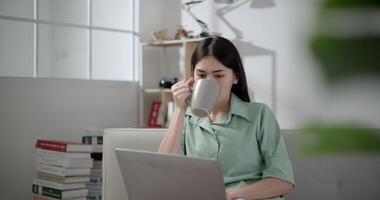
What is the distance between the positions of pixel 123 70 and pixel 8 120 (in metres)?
1.13

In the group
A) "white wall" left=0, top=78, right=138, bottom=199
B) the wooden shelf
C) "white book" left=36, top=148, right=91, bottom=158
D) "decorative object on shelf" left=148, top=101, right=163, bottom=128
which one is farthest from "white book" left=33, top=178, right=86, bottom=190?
the wooden shelf

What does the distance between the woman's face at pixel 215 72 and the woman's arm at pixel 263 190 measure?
0.34 m


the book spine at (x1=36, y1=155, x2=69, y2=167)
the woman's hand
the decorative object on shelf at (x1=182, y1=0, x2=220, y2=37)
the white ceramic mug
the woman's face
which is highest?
the decorative object on shelf at (x1=182, y1=0, x2=220, y2=37)

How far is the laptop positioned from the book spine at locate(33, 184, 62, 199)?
1.40 meters

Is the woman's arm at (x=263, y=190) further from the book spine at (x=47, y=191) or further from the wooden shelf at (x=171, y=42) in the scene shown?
the wooden shelf at (x=171, y=42)

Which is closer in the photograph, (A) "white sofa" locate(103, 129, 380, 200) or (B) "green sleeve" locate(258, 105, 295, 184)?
(B) "green sleeve" locate(258, 105, 295, 184)

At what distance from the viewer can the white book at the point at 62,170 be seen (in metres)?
2.64

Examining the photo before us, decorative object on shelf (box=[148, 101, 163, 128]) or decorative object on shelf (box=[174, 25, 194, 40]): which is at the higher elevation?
decorative object on shelf (box=[174, 25, 194, 40])

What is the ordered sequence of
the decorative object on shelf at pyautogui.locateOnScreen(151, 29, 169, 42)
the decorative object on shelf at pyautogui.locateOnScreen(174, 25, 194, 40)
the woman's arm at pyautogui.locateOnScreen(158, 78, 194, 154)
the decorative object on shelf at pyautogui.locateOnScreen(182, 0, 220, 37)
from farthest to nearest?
the decorative object on shelf at pyautogui.locateOnScreen(151, 29, 169, 42), the decorative object on shelf at pyautogui.locateOnScreen(174, 25, 194, 40), the decorative object on shelf at pyautogui.locateOnScreen(182, 0, 220, 37), the woman's arm at pyautogui.locateOnScreen(158, 78, 194, 154)

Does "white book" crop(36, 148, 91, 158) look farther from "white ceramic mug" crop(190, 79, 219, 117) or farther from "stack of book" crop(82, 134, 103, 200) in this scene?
"white ceramic mug" crop(190, 79, 219, 117)

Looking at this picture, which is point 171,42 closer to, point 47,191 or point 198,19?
point 198,19

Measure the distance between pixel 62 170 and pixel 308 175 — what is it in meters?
1.39

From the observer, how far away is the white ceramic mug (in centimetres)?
152

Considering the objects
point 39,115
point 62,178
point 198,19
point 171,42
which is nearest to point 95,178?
point 62,178
